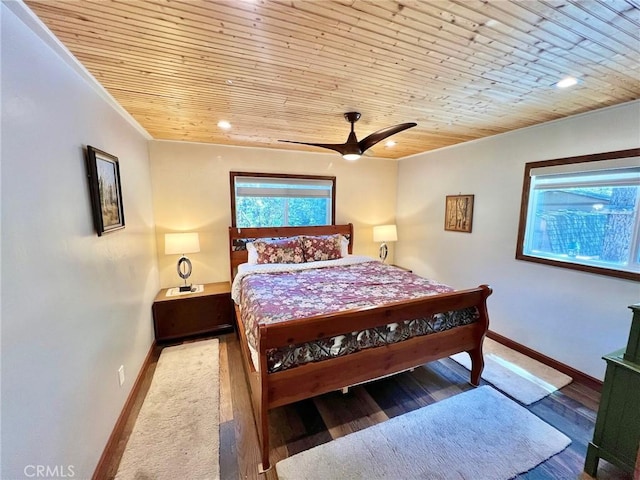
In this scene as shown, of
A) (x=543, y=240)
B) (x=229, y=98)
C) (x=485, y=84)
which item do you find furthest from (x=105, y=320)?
(x=543, y=240)

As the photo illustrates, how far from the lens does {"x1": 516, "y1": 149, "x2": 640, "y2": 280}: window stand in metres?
2.16

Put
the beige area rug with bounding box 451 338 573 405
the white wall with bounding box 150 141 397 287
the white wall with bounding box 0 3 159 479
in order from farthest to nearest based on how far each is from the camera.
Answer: the white wall with bounding box 150 141 397 287, the beige area rug with bounding box 451 338 573 405, the white wall with bounding box 0 3 159 479

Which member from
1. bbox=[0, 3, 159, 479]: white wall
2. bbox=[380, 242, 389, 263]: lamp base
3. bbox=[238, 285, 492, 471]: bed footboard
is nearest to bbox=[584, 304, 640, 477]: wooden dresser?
bbox=[238, 285, 492, 471]: bed footboard

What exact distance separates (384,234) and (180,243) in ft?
9.68

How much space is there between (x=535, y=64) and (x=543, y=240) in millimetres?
1896

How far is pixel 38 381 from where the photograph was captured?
3.57ft

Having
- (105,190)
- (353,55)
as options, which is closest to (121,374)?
(105,190)

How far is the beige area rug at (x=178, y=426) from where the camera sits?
63.6 inches

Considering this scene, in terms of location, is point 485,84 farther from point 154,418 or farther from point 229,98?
point 154,418

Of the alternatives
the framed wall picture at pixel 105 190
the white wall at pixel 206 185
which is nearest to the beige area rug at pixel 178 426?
the white wall at pixel 206 185

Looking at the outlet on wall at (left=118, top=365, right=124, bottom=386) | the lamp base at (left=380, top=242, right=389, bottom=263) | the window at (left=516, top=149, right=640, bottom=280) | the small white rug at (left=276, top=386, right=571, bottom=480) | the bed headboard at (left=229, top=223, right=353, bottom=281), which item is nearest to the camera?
the small white rug at (left=276, top=386, right=571, bottom=480)

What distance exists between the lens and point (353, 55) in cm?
150

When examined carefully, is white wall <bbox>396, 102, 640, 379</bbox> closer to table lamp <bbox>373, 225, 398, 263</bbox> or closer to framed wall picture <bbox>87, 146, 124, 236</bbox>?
table lamp <bbox>373, 225, 398, 263</bbox>

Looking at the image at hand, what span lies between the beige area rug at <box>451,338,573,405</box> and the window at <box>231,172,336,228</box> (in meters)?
2.69
